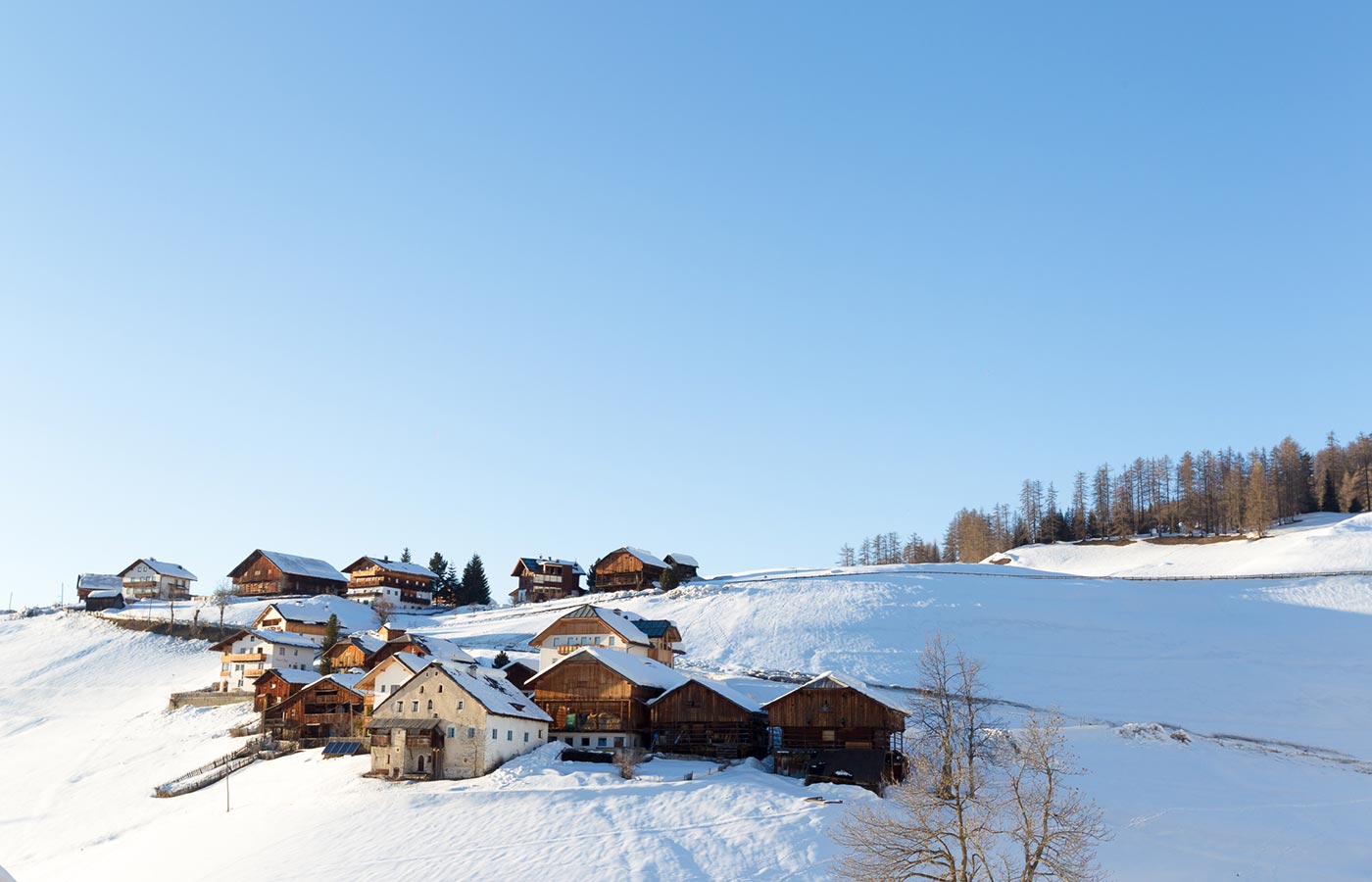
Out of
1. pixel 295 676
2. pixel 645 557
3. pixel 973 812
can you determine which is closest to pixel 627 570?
pixel 645 557

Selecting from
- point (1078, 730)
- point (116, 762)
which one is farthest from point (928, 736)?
point (116, 762)

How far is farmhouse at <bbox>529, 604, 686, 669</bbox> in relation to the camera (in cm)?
7481

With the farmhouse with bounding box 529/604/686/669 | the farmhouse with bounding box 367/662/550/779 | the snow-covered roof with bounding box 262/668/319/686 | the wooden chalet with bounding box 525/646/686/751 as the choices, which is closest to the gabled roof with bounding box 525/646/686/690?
the wooden chalet with bounding box 525/646/686/751

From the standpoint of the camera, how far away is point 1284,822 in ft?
152

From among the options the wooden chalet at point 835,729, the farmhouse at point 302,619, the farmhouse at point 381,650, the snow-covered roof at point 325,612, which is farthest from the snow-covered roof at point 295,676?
the wooden chalet at point 835,729

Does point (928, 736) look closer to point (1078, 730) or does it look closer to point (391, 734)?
point (1078, 730)

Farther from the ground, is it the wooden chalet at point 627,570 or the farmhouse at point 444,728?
the wooden chalet at point 627,570

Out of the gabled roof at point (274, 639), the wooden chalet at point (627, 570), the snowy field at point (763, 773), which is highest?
the wooden chalet at point (627, 570)

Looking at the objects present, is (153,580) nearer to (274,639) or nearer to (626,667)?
(274,639)

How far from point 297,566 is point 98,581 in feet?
76.9

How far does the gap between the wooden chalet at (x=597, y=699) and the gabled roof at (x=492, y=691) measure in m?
1.70

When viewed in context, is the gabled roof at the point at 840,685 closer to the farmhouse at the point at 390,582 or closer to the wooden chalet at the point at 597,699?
the wooden chalet at the point at 597,699

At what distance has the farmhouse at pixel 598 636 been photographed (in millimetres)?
74812

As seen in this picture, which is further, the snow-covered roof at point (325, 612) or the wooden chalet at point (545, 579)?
the wooden chalet at point (545, 579)
